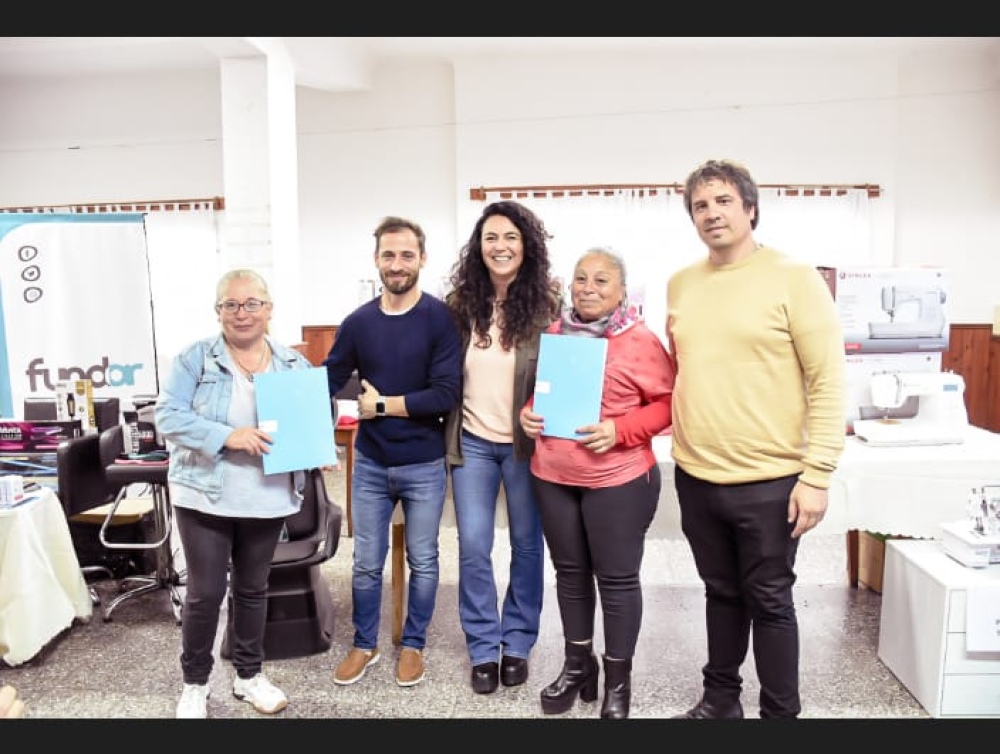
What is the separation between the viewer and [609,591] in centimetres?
201

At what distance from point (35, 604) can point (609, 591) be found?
1.95 m

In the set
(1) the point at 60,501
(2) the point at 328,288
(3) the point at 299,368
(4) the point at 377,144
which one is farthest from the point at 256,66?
(3) the point at 299,368

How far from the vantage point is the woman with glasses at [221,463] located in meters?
1.97

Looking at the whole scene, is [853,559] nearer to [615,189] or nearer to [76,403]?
[76,403]

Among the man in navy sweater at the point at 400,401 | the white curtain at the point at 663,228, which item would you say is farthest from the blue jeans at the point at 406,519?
the white curtain at the point at 663,228

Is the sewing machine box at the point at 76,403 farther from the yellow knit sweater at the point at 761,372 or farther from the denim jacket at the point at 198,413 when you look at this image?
the yellow knit sweater at the point at 761,372

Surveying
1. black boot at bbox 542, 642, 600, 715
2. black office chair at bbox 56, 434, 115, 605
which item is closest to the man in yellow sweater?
black boot at bbox 542, 642, 600, 715

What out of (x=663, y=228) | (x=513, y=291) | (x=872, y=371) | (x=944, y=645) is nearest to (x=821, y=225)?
(x=663, y=228)

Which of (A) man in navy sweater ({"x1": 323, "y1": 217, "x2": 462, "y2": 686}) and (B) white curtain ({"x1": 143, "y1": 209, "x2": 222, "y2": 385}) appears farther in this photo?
(B) white curtain ({"x1": 143, "y1": 209, "x2": 222, "y2": 385})

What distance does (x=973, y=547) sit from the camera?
7.09 ft

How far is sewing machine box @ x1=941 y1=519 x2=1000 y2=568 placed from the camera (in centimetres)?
215

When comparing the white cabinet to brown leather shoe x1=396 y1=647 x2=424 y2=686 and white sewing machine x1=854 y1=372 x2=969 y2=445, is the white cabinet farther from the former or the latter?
brown leather shoe x1=396 y1=647 x2=424 y2=686

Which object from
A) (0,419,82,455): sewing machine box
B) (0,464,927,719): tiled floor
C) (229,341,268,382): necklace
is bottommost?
(0,464,927,719): tiled floor

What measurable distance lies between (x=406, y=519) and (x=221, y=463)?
581 millimetres
